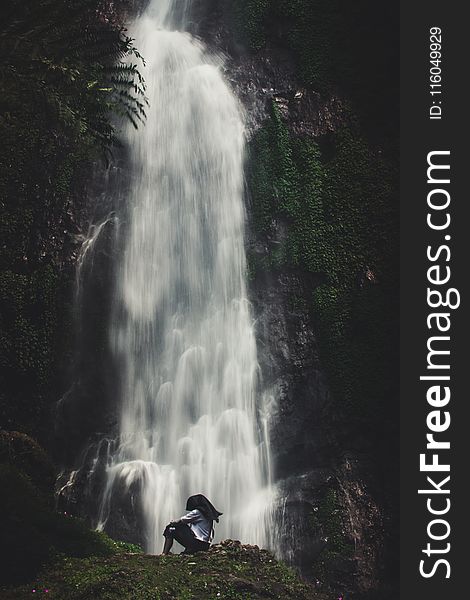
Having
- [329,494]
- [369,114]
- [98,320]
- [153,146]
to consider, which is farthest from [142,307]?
[369,114]

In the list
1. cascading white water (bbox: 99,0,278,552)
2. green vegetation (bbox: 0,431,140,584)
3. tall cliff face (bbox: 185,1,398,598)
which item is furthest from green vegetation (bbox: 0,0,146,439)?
tall cliff face (bbox: 185,1,398,598)

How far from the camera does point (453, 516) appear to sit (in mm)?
9984

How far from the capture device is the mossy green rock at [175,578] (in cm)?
723

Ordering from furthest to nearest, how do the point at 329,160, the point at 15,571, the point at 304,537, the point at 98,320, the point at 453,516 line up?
the point at 329,160, the point at 98,320, the point at 304,537, the point at 453,516, the point at 15,571

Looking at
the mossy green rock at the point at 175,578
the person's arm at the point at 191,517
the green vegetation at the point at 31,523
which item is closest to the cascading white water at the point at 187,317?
the green vegetation at the point at 31,523

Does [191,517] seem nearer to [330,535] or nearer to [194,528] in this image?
[194,528]

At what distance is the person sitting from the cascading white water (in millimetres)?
2650

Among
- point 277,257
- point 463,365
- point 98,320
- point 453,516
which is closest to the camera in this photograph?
point 453,516

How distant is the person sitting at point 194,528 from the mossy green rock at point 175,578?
0.33m

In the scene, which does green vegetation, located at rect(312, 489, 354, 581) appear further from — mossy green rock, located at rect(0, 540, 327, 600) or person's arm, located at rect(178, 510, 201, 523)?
person's arm, located at rect(178, 510, 201, 523)

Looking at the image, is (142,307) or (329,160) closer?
(142,307)

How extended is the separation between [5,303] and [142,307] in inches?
106

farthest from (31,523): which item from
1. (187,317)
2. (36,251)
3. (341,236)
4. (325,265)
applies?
(341,236)

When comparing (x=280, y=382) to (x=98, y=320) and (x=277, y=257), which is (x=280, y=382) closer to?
(x=277, y=257)
